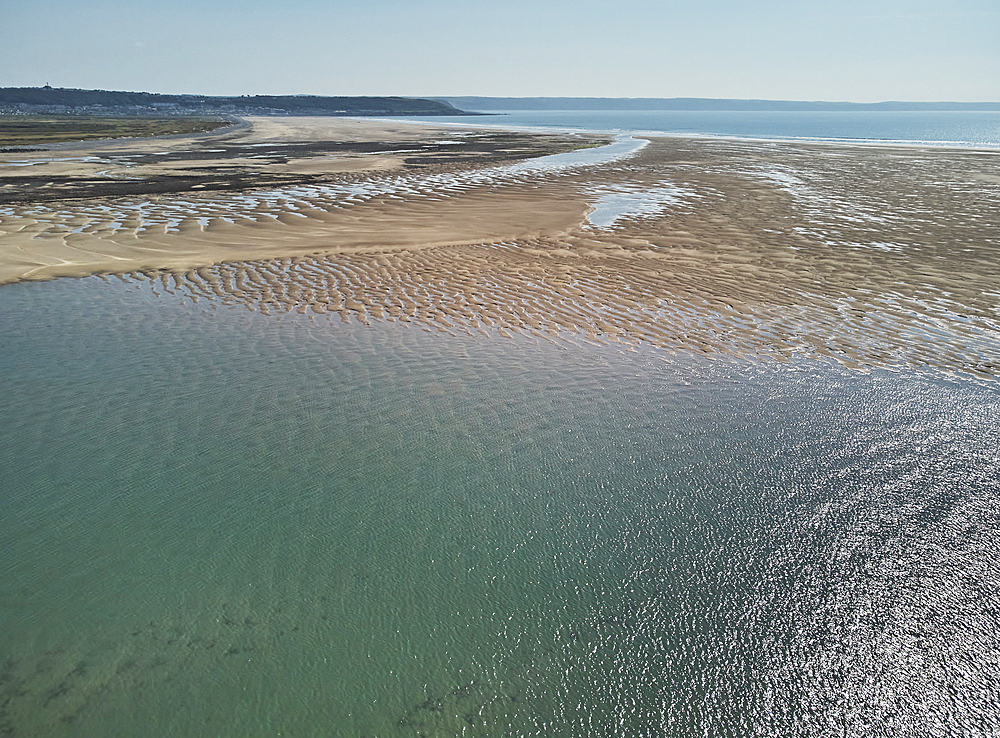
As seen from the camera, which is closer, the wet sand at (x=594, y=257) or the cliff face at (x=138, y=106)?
the wet sand at (x=594, y=257)

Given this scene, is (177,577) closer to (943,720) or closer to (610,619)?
(610,619)

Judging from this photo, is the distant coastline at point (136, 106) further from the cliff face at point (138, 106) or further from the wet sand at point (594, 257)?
the wet sand at point (594, 257)

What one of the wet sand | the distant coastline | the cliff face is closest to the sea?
the wet sand

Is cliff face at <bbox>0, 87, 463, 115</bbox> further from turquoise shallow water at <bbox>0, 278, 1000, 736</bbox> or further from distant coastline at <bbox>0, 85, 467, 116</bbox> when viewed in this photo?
turquoise shallow water at <bbox>0, 278, 1000, 736</bbox>

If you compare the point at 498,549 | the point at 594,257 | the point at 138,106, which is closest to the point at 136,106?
the point at 138,106

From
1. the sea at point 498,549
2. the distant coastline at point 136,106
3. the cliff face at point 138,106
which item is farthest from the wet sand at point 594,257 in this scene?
the cliff face at point 138,106

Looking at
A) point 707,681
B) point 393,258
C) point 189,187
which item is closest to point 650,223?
point 393,258

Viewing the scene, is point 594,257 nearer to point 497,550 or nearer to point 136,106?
point 497,550
